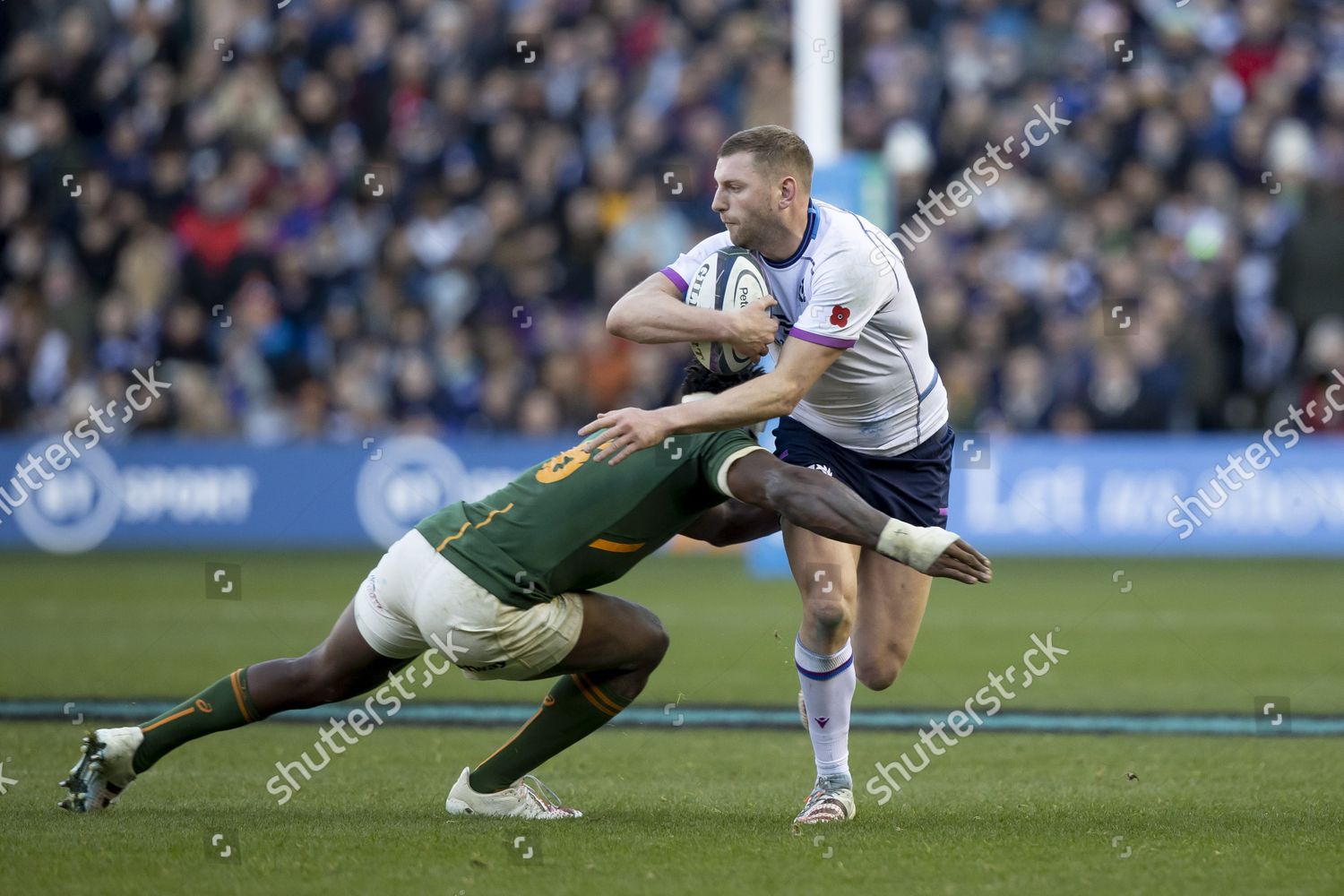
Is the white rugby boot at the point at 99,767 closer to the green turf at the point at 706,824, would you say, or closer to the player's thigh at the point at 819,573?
the green turf at the point at 706,824

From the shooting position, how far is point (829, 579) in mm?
6250

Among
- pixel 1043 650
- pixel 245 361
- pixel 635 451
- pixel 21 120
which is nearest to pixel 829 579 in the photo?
pixel 635 451

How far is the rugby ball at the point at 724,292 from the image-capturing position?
591cm

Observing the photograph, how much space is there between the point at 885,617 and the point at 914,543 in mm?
1514

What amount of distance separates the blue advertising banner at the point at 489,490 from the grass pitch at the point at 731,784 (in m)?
3.32

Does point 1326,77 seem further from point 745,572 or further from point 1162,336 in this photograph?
point 745,572

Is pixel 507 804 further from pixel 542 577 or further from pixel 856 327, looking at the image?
pixel 856 327

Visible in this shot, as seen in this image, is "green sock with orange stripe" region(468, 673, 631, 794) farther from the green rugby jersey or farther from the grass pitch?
the green rugby jersey

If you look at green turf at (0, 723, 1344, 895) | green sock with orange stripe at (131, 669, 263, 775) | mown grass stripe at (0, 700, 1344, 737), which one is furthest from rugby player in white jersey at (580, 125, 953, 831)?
mown grass stripe at (0, 700, 1344, 737)

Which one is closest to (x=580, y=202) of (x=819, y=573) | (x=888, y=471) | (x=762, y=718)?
(x=762, y=718)

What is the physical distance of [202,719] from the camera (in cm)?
600

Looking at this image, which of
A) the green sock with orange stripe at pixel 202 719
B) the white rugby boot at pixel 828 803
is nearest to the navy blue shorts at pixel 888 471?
the white rugby boot at pixel 828 803

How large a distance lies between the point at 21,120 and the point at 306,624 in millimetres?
9754

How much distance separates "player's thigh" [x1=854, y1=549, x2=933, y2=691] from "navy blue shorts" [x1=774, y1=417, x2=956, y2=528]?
0.75ft
